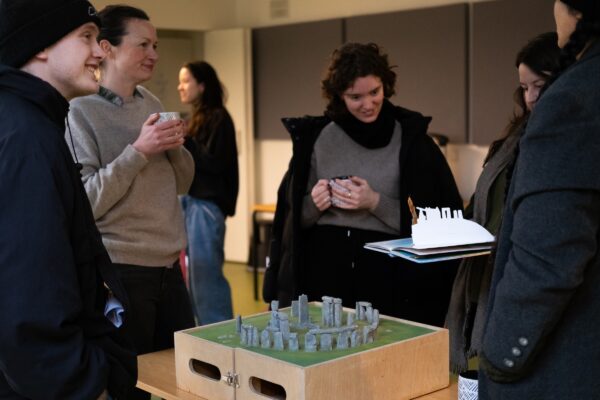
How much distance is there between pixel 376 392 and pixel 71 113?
1.25m

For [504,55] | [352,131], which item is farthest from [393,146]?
[504,55]

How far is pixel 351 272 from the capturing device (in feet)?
9.16

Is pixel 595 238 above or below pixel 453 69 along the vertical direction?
below

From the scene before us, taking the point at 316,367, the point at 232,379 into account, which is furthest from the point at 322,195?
the point at 316,367

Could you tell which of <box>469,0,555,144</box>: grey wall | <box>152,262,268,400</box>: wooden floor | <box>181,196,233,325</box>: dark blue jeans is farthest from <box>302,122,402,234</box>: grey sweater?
<box>469,0,555,144</box>: grey wall

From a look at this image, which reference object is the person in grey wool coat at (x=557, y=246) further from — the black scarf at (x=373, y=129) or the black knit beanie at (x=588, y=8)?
the black scarf at (x=373, y=129)

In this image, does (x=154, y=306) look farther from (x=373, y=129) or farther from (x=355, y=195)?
(x=373, y=129)

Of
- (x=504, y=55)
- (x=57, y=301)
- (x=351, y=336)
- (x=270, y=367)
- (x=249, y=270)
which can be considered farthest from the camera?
(x=249, y=270)

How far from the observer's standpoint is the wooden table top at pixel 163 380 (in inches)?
76.9

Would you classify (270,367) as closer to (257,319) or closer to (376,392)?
(376,392)

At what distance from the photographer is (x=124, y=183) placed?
2.39 meters

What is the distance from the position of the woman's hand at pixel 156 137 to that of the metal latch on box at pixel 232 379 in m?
0.83

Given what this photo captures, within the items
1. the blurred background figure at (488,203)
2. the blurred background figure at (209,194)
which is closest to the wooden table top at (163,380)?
the blurred background figure at (488,203)

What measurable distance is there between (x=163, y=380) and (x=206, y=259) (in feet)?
8.33
